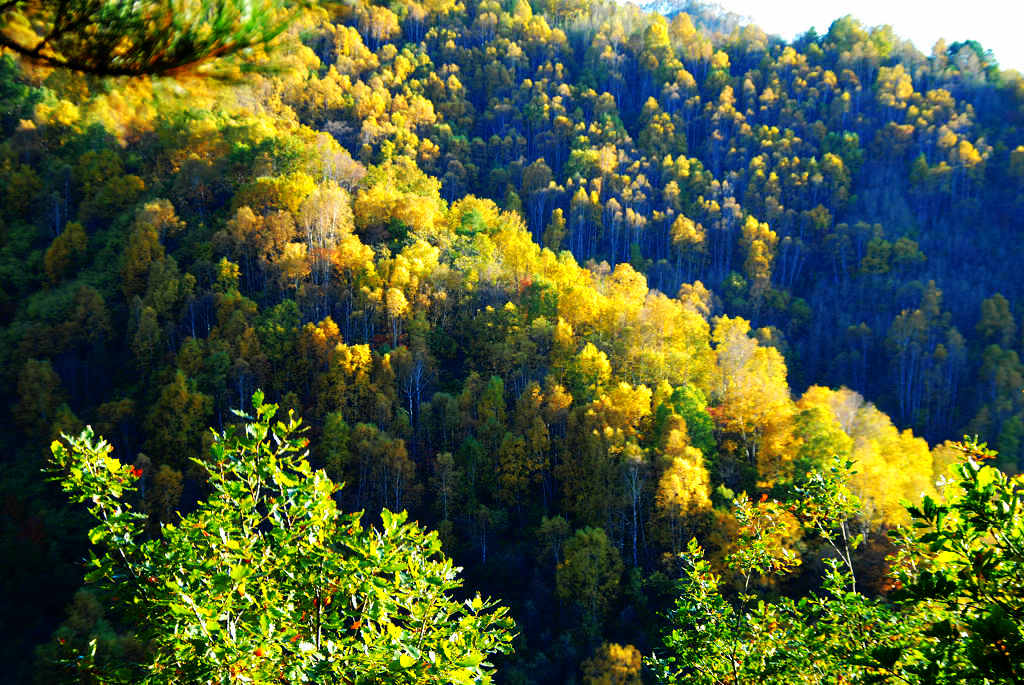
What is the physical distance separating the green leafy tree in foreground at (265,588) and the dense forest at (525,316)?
82cm

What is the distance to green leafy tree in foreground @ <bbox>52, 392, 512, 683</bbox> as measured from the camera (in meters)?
4.72

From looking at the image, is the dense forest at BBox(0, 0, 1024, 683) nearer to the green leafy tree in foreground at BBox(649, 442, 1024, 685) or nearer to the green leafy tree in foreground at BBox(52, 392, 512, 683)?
the green leafy tree in foreground at BBox(649, 442, 1024, 685)

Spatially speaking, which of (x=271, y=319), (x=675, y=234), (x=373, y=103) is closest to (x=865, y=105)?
(x=675, y=234)

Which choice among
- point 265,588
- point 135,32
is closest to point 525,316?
point 265,588

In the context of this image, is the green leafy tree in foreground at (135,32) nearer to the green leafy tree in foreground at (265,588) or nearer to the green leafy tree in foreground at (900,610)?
the green leafy tree in foreground at (265,588)

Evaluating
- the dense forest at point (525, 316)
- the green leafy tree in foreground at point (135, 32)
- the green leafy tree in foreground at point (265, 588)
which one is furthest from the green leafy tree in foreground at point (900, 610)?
the green leafy tree in foreground at point (135, 32)

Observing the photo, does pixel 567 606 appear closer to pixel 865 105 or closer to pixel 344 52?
pixel 344 52

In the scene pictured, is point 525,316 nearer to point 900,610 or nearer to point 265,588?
point 900,610

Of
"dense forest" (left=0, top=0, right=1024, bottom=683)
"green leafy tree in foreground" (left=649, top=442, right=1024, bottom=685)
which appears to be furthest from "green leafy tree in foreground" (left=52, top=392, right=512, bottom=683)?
"green leafy tree in foreground" (left=649, top=442, right=1024, bottom=685)

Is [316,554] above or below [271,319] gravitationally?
above

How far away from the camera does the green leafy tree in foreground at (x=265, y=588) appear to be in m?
4.72

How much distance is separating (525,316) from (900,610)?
44.3 meters

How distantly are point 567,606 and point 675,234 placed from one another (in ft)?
223

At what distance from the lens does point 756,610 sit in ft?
25.3
